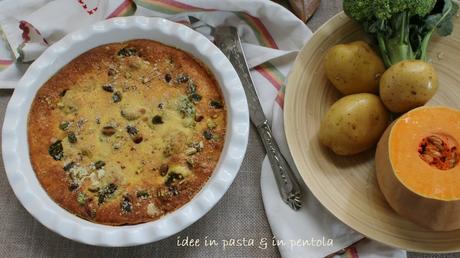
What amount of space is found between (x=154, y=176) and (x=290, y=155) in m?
0.32

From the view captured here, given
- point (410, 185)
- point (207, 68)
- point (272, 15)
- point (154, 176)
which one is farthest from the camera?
point (272, 15)

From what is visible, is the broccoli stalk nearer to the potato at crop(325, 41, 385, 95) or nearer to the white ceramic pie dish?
the potato at crop(325, 41, 385, 95)

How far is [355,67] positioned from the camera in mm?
1108

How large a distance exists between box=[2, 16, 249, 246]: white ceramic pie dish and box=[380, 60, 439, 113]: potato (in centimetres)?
31

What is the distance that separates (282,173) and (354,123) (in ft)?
0.66

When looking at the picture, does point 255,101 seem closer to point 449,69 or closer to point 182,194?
point 182,194

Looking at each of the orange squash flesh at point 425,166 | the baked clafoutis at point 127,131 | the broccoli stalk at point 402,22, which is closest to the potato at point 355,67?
the broccoli stalk at point 402,22

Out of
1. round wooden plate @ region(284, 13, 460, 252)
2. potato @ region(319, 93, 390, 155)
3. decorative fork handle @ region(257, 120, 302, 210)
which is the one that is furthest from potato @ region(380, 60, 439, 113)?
decorative fork handle @ region(257, 120, 302, 210)

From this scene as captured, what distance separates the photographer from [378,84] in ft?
3.74

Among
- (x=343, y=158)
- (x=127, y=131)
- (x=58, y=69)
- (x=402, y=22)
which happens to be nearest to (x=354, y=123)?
(x=343, y=158)

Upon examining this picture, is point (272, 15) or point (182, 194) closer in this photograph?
point (182, 194)

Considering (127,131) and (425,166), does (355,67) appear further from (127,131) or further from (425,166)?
(127,131)

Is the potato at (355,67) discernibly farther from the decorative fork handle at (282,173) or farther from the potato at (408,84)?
the decorative fork handle at (282,173)

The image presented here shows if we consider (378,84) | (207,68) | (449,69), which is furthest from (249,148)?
(449,69)
